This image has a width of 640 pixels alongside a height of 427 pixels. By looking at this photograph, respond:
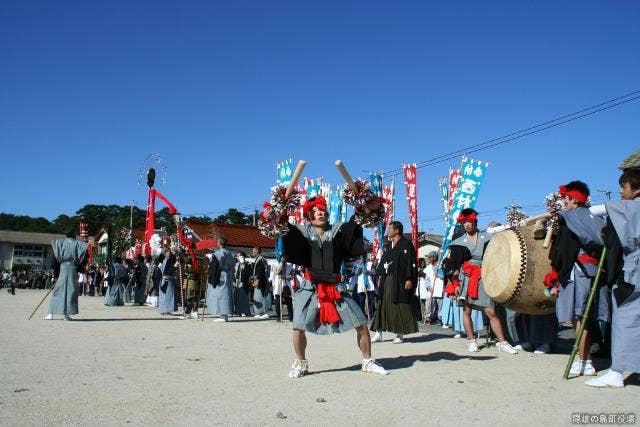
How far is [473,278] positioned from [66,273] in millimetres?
8185

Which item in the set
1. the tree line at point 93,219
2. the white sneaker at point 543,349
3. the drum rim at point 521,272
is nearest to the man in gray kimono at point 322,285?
the drum rim at point 521,272

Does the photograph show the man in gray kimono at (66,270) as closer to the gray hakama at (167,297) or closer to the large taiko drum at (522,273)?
the gray hakama at (167,297)

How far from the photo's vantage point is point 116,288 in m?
18.8

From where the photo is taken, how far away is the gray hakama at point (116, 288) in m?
18.7

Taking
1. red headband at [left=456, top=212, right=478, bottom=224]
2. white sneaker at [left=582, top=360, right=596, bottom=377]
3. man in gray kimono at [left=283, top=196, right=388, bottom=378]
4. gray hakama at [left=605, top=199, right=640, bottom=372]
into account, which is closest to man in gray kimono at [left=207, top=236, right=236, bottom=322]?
red headband at [left=456, top=212, right=478, bottom=224]

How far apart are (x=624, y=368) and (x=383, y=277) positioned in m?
4.24

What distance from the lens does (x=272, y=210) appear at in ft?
17.6

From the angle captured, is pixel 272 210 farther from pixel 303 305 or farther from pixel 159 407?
pixel 159 407

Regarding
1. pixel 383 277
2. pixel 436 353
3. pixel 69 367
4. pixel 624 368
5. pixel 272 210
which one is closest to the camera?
pixel 624 368

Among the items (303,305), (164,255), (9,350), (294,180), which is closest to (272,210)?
(294,180)

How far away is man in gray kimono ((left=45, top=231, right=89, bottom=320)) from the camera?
11.2 metres

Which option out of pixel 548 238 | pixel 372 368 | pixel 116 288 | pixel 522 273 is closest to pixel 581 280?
pixel 548 238

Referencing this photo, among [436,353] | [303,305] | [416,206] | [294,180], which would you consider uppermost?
[416,206]

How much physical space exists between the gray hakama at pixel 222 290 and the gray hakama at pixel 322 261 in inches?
287
